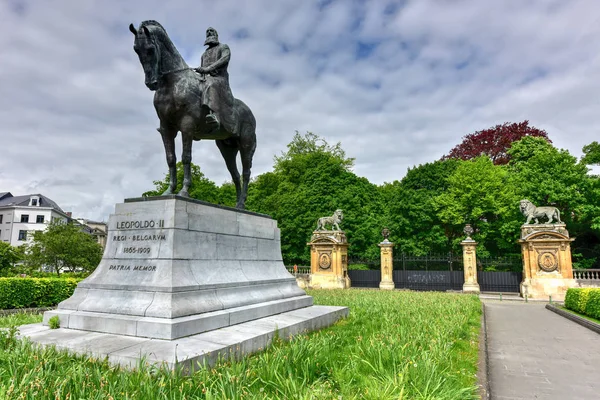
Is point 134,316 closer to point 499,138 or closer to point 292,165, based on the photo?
point 292,165

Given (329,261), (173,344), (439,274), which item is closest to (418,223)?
(439,274)

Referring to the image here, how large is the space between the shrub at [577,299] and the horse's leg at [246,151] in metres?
13.9

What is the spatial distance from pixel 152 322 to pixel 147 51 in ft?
15.2

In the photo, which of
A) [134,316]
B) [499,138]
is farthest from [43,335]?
[499,138]

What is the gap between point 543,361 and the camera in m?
7.39

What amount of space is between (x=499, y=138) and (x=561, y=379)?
40750 mm

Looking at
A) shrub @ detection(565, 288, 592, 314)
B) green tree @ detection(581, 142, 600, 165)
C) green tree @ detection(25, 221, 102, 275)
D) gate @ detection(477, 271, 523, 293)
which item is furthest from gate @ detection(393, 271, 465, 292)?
green tree @ detection(25, 221, 102, 275)

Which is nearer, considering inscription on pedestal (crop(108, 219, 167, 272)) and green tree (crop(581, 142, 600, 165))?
inscription on pedestal (crop(108, 219, 167, 272))

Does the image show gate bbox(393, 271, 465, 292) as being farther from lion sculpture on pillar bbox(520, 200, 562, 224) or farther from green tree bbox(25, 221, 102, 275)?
green tree bbox(25, 221, 102, 275)

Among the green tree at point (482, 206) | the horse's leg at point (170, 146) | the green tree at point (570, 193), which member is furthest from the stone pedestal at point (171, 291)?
the green tree at point (570, 193)

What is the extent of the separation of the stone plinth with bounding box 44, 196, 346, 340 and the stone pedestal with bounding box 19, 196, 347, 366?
16 millimetres

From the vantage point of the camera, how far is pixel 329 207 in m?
35.4

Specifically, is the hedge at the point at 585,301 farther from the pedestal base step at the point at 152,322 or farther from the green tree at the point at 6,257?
the green tree at the point at 6,257

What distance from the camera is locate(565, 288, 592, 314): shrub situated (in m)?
14.5
